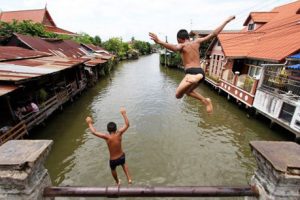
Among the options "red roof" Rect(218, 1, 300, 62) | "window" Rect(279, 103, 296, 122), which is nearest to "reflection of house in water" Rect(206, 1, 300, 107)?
"red roof" Rect(218, 1, 300, 62)

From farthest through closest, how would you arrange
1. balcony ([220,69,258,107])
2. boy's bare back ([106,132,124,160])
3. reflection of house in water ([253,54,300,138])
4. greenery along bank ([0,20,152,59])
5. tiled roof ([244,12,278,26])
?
tiled roof ([244,12,278,26]), greenery along bank ([0,20,152,59]), balcony ([220,69,258,107]), reflection of house in water ([253,54,300,138]), boy's bare back ([106,132,124,160])

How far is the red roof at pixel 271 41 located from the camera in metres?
13.6

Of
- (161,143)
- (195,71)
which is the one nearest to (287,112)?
(161,143)

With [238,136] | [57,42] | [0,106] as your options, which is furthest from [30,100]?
[57,42]

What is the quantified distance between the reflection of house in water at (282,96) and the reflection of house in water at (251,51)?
621 millimetres

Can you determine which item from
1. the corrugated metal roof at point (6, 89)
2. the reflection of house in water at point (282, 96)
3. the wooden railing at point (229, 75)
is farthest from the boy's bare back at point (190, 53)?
the wooden railing at point (229, 75)

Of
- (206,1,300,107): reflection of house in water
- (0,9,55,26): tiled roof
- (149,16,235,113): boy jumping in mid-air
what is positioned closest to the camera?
(149,16,235,113): boy jumping in mid-air

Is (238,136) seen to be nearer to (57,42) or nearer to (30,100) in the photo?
(30,100)

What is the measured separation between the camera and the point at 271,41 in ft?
54.2

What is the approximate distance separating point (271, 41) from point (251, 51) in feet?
5.36

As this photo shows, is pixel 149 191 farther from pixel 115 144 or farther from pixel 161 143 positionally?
pixel 161 143

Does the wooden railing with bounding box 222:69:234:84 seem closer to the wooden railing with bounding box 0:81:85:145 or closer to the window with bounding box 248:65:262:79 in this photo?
the window with bounding box 248:65:262:79

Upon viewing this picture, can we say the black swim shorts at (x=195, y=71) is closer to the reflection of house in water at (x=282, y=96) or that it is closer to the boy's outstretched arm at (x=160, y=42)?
the boy's outstretched arm at (x=160, y=42)

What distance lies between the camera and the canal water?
8.22 metres
